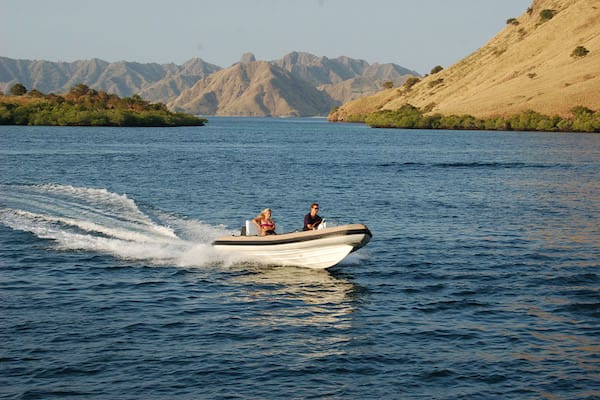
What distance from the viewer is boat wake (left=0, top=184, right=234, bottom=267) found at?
29438 mm

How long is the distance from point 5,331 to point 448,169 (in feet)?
199

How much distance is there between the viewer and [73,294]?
23016mm

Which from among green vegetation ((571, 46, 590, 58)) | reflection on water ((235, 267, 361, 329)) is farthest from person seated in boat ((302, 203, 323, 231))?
green vegetation ((571, 46, 590, 58))

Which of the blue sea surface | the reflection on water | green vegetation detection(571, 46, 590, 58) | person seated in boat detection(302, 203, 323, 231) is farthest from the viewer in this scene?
green vegetation detection(571, 46, 590, 58)

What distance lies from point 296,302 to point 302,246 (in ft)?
11.6

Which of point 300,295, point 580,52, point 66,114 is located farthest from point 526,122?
point 300,295

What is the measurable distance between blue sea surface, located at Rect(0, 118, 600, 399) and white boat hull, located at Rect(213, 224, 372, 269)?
0.62m

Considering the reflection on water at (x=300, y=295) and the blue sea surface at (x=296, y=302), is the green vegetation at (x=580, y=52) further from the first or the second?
the reflection on water at (x=300, y=295)

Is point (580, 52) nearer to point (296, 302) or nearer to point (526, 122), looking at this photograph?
point (526, 122)

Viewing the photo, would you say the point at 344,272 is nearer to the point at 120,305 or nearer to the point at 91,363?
the point at 120,305

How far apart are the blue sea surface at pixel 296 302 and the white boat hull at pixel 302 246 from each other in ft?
2.04

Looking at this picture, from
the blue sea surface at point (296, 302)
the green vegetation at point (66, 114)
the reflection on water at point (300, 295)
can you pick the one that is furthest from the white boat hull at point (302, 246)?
the green vegetation at point (66, 114)

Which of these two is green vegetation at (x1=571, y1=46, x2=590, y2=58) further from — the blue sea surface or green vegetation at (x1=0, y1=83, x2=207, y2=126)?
the blue sea surface

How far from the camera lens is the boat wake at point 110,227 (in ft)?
96.6
